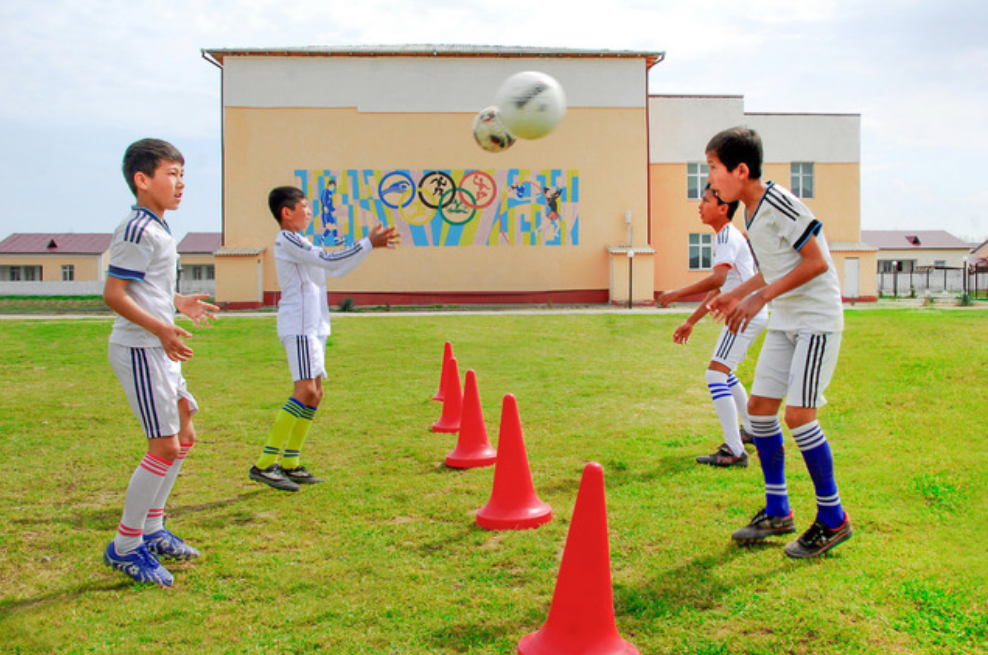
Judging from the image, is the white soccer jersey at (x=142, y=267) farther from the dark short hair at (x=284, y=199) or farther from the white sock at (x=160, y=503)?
the dark short hair at (x=284, y=199)

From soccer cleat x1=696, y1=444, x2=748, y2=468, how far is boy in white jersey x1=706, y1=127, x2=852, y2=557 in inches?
70.1

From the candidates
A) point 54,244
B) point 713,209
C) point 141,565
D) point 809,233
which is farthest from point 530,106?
point 54,244

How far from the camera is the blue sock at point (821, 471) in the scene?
412 centimetres

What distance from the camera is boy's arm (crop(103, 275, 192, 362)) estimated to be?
399 cm

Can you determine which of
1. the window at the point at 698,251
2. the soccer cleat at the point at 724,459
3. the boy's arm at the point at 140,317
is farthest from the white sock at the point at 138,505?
the window at the point at 698,251

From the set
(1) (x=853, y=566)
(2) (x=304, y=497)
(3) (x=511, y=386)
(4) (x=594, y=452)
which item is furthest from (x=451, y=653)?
(3) (x=511, y=386)

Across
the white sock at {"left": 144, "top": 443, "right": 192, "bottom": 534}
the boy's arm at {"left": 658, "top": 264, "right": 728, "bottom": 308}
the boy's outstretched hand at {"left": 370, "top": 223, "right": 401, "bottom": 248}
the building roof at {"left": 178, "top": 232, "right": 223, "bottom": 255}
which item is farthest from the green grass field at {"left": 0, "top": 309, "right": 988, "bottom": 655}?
the building roof at {"left": 178, "top": 232, "right": 223, "bottom": 255}

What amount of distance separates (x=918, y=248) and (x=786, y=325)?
77.9m

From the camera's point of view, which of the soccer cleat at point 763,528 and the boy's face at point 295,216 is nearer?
the soccer cleat at point 763,528

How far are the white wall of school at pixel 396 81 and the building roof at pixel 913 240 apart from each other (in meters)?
51.4

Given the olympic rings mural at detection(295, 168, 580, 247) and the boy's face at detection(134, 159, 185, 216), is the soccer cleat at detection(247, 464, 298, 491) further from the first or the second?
the olympic rings mural at detection(295, 168, 580, 247)

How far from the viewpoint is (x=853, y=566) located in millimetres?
3930

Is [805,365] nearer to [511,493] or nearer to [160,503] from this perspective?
[511,493]

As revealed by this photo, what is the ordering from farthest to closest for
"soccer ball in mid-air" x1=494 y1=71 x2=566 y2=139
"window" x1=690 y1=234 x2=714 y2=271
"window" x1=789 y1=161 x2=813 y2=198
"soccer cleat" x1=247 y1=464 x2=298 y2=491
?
"window" x1=789 y1=161 x2=813 y2=198 < "window" x1=690 y1=234 x2=714 y2=271 < "soccer ball in mid-air" x1=494 y1=71 x2=566 y2=139 < "soccer cleat" x1=247 y1=464 x2=298 y2=491
